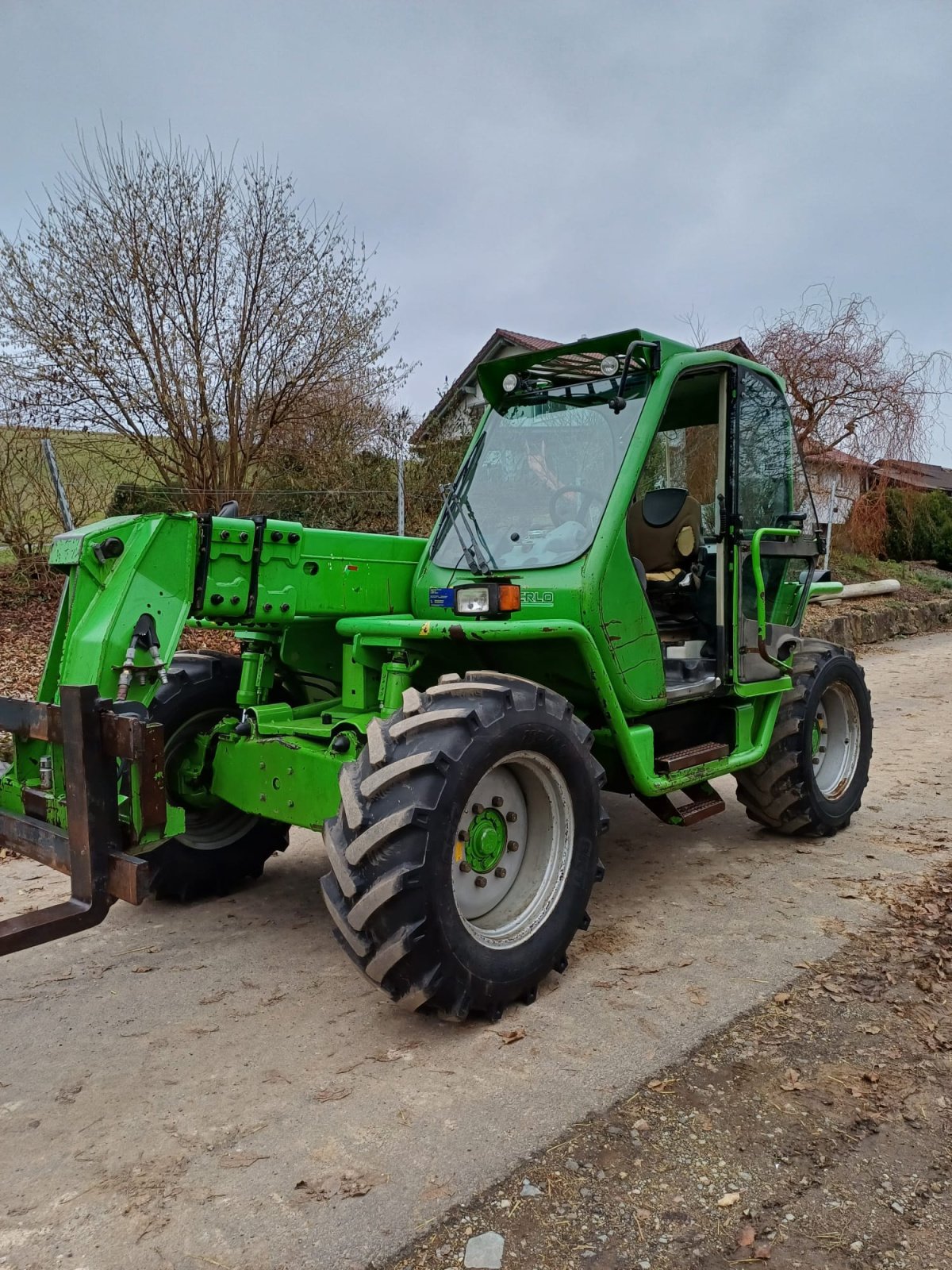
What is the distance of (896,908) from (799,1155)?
1.99 metres

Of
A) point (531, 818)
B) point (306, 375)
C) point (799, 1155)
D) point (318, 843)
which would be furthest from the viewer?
point (306, 375)

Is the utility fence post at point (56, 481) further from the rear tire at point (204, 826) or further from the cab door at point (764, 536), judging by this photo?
the cab door at point (764, 536)

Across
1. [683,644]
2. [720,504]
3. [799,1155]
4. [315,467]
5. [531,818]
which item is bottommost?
[799,1155]

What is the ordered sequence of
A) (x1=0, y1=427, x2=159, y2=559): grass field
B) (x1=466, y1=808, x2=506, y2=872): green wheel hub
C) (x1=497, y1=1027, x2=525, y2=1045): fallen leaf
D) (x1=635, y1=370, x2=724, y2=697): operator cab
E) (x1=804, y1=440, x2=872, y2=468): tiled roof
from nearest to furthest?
(x1=497, y1=1027, x2=525, y2=1045): fallen leaf, (x1=466, y1=808, x2=506, y2=872): green wheel hub, (x1=635, y1=370, x2=724, y2=697): operator cab, (x1=0, y1=427, x2=159, y2=559): grass field, (x1=804, y1=440, x2=872, y2=468): tiled roof

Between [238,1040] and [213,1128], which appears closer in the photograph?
Answer: [213,1128]

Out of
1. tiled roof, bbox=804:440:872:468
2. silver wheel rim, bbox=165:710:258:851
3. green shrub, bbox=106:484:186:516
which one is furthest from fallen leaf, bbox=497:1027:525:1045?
tiled roof, bbox=804:440:872:468

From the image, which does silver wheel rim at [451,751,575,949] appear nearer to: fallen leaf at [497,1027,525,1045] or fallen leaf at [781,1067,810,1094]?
fallen leaf at [497,1027,525,1045]

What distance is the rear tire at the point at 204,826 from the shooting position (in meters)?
4.19

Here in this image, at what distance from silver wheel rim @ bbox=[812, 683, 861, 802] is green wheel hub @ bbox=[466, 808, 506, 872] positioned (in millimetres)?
2742

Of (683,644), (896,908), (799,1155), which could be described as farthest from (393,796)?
(896,908)

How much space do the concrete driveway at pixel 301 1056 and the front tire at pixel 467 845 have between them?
24 cm

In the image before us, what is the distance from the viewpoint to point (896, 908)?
14.1ft

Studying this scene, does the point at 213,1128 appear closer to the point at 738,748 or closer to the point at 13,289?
the point at 738,748

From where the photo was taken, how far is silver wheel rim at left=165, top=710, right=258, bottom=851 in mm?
4219
